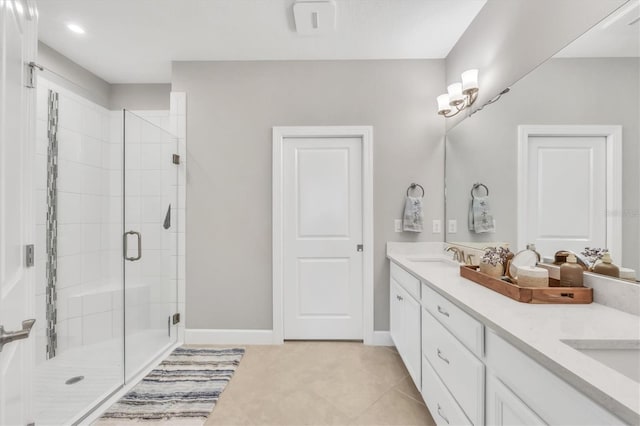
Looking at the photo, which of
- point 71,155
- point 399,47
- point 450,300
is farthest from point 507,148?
point 71,155

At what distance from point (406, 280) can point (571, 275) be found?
38.0 inches

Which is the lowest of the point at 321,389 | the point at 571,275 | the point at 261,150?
the point at 321,389

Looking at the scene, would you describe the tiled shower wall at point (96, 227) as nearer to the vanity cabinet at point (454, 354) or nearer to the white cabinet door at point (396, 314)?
the white cabinet door at point (396, 314)

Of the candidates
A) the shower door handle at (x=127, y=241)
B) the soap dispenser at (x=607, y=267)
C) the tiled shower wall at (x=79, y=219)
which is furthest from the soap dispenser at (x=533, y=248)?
the tiled shower wall at (x=79, y=219)

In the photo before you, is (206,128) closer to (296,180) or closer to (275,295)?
(296,180)

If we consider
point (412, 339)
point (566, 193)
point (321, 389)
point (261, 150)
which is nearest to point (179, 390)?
point (321, 389)

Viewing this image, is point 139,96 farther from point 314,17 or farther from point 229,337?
point 229,337

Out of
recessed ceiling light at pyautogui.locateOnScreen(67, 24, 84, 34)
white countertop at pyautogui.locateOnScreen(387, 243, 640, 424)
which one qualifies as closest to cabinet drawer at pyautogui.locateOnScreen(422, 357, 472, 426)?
white countertop at pyautogui.locateOnScreen(387, 243, 640, 424)

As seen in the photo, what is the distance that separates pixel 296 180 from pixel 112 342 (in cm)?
206

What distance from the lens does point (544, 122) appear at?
1412 millimetres

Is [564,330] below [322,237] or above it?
below

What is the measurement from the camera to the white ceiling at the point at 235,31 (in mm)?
1978

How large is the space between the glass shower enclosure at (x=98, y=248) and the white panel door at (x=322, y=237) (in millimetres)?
1094

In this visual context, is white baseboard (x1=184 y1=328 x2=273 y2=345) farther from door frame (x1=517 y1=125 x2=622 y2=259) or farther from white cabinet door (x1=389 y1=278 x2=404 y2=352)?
door frame (x1=517 y1=125 x2=622 y2=259)
